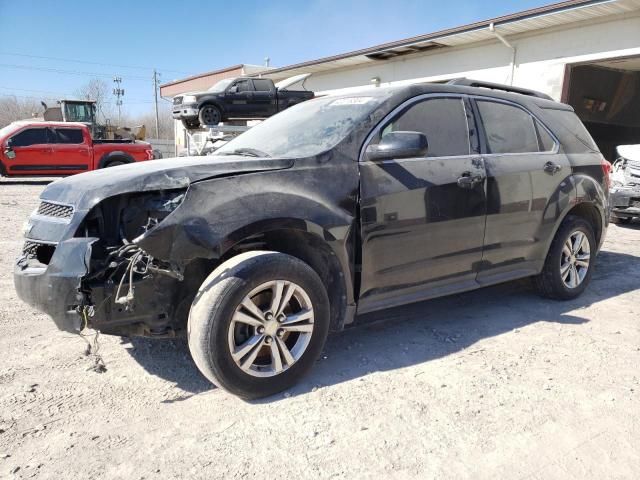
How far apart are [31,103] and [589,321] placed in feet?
266

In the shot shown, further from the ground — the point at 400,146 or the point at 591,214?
the point at 400,146

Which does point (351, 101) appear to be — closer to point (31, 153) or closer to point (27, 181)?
point (31, 153)

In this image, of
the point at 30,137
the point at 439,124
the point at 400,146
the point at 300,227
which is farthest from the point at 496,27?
the point at 30,137

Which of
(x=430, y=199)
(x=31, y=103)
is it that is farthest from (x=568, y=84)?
(x=31, y=103)

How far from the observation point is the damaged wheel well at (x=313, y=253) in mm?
2977

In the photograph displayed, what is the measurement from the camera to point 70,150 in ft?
50.4

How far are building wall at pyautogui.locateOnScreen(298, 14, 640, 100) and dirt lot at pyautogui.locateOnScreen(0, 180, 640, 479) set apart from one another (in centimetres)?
920

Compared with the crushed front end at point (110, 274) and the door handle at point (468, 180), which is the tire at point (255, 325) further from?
the door handle at point (468, 180)

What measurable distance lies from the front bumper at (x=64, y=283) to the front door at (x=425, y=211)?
160cm

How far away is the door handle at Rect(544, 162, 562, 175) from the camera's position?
421 cm

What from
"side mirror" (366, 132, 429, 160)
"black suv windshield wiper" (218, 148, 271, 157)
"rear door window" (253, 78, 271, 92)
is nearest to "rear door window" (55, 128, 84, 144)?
"rear door window" (253, 78, 271, 92)

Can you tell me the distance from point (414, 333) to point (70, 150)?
576 inches

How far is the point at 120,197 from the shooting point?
8.95ft

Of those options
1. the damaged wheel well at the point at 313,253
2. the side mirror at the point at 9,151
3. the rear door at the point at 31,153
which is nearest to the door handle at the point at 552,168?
the damaged wheel well at the point at 313,253
